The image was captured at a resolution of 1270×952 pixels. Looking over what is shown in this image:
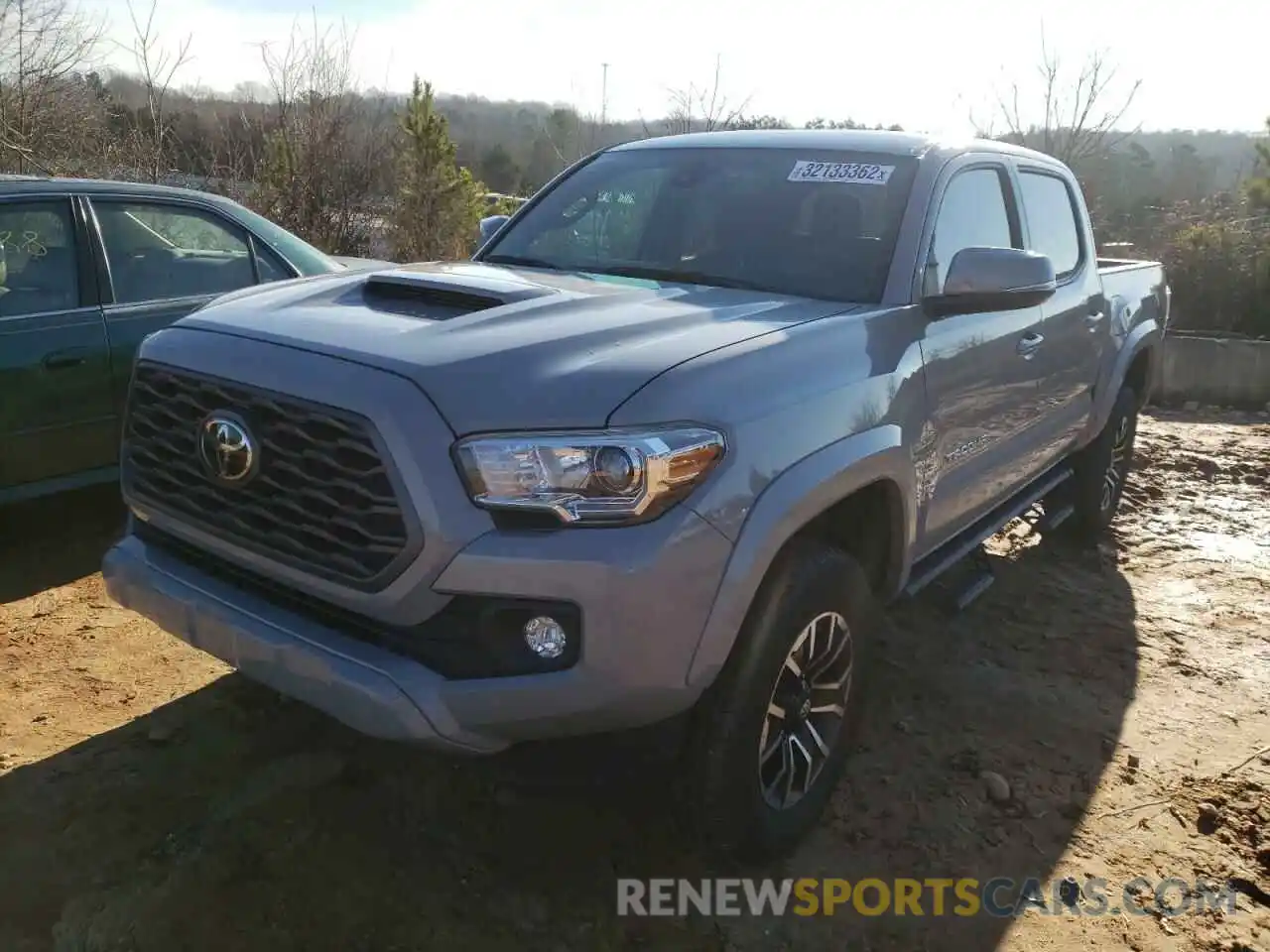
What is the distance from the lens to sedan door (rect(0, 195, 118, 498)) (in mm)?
4070

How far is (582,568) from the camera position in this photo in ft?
6.60

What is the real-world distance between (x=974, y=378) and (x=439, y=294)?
1697mm

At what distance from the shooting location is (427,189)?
1391cm

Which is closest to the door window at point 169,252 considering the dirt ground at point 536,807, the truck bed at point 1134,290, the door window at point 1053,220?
the dirt ground at point 536,807

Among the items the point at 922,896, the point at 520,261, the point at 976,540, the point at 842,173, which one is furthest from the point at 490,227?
the point at 922,896

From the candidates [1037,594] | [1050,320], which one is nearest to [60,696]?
[1050,320]

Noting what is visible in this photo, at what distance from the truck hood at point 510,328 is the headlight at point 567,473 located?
1.8 inches

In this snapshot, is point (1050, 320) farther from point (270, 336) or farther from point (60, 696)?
point (60, 696)

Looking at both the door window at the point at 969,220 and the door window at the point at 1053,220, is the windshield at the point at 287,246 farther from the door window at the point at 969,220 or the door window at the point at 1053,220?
the door window at the point at 1053,220

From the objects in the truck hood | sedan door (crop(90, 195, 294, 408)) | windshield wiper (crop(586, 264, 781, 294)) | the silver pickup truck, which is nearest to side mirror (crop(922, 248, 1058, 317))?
the silver pickup truck

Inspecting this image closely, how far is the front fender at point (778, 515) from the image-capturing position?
217cm

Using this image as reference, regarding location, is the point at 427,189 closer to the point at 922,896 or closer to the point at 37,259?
the point at 37,259

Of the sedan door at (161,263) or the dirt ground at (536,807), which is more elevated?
the sedan door at (161,263)

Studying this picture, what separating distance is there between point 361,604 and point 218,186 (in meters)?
12.5
